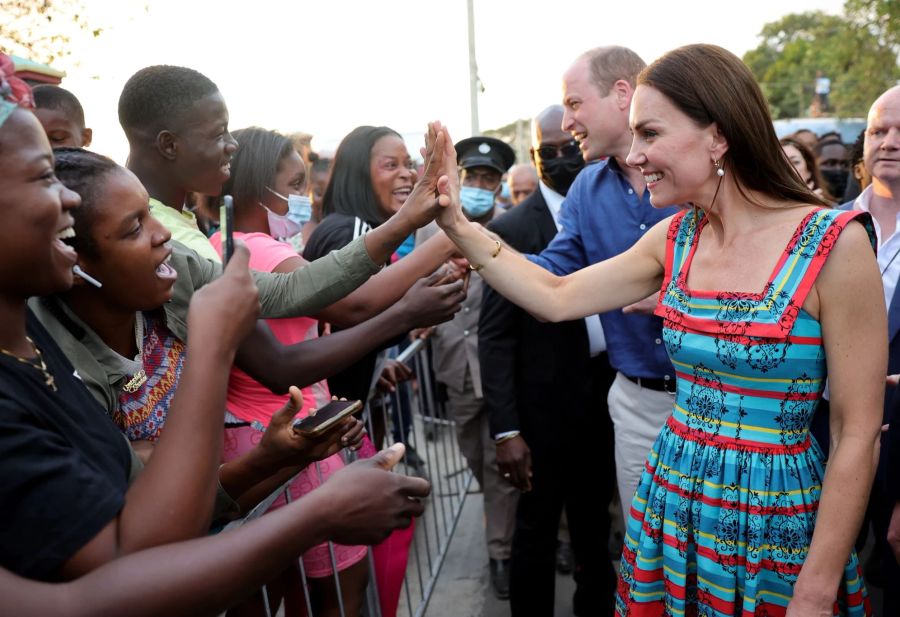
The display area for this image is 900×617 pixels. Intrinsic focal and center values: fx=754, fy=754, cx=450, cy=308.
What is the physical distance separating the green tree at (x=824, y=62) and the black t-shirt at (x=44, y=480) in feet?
48.3

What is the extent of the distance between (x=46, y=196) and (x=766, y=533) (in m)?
1.92

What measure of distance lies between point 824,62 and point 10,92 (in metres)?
44.8

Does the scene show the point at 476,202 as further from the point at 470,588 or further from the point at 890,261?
the point at 890,261

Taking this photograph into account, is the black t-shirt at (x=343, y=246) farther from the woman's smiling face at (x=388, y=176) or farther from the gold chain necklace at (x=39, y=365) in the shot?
the gold chain necklace at (x=39, y=365)

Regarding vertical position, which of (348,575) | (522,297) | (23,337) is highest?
(23,337)

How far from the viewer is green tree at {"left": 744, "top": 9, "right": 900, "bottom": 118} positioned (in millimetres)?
25094

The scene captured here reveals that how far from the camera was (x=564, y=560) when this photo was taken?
455 centimetres

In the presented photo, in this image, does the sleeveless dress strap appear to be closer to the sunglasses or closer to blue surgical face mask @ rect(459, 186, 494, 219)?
the sunglasses

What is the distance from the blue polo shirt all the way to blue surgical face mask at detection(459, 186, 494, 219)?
2262 mm

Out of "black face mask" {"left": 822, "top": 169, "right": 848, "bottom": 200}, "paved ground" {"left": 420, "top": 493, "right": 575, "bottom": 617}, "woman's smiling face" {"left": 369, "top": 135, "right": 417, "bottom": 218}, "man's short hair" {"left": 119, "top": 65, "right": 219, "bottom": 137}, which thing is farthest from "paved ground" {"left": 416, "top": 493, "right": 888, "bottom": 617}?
"black face mask" {"left": 822, "top": 169, "right": 848, "bottom": 200}

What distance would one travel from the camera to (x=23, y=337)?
54.2 inches

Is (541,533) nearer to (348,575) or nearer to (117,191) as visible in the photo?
(348,575)

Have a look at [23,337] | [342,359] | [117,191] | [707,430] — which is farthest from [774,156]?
[23,337]

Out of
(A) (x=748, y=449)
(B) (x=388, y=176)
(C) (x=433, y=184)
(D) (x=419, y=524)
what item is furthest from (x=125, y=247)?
(D) (x=419, y=524)
